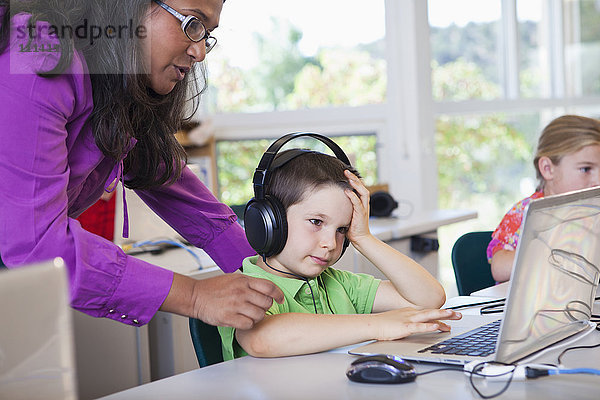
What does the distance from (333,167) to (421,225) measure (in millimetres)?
1410

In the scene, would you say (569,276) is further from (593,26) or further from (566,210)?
(593,26)

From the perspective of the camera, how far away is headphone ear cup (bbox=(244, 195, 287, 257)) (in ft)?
4.15

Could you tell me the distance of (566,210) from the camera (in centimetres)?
103

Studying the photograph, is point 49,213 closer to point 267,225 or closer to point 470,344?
point 267,225

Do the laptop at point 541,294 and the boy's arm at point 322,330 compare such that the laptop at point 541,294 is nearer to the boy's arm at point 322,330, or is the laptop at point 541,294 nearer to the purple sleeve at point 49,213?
the boy's arm at point 322,330

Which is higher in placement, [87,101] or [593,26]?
Result: [593,26]

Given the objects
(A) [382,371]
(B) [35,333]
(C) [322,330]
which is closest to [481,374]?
(A) [382,371]

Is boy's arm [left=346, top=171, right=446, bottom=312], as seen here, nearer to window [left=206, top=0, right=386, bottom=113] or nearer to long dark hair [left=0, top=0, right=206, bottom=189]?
long dark hair [left=0, top=0, right=206, bottom=189]

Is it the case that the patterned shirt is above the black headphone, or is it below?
below

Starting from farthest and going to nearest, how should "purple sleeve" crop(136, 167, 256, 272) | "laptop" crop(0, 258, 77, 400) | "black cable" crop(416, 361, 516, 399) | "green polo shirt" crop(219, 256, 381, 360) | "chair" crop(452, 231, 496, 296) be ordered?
1. "chair" crop(452, 231, 496, 296)
2. "purple sleeve" crop(136, 167, 256, 272)
3. "green polo shirt" crop(219, 256, 381, 360)
4. "black cable" crop(416, 361, 516, 399)
5. "laptop" crop(0, 258, 77, 400)

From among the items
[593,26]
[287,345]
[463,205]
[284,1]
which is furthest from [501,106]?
[287,345]

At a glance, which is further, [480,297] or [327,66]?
[327,66]

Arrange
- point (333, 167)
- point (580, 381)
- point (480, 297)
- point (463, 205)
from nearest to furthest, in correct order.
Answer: point (580, 381)
point (333, 167)
point (480, 297)
point (463, 205)

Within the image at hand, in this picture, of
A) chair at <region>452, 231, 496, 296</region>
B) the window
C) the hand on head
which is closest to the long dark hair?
the hand on head
